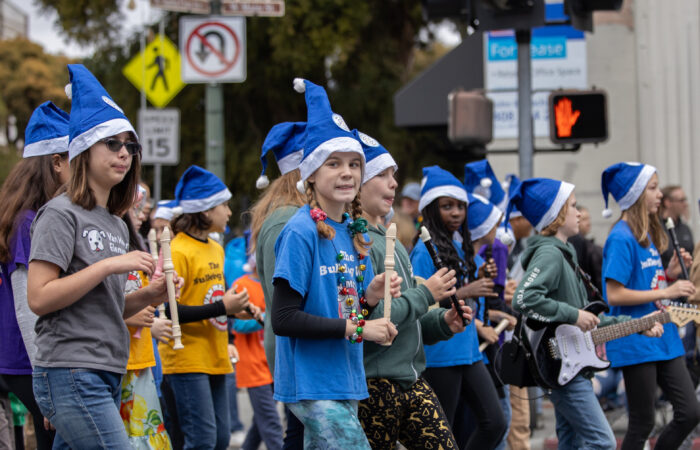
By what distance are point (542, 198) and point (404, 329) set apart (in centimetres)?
184

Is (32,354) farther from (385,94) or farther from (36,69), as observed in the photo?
(36,69)

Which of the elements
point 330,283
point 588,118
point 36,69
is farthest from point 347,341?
point 36,69

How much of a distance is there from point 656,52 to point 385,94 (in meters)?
8.36

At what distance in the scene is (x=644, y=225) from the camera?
6.73 meters

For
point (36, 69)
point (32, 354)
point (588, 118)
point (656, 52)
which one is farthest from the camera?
point (36, 69)

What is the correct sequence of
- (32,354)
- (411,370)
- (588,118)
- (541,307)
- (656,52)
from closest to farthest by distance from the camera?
(32,354), (411,370), (541,307), (588,118), (656,52)

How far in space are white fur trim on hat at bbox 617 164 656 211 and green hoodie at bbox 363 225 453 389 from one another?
7.18ft

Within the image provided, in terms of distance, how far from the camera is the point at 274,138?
18.5 feet

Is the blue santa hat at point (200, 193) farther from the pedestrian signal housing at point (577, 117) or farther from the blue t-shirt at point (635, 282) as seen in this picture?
the pedestrian signal housing at point (577, 117)

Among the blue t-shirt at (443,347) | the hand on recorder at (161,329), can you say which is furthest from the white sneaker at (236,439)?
the hand on recorder at (161,329)

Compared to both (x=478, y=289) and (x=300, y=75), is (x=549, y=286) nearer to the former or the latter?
(x=478, y=289)

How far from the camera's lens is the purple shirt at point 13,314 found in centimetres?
461

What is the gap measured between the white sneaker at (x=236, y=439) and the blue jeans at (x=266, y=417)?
154 cm

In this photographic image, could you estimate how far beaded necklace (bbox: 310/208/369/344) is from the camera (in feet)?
13.4
